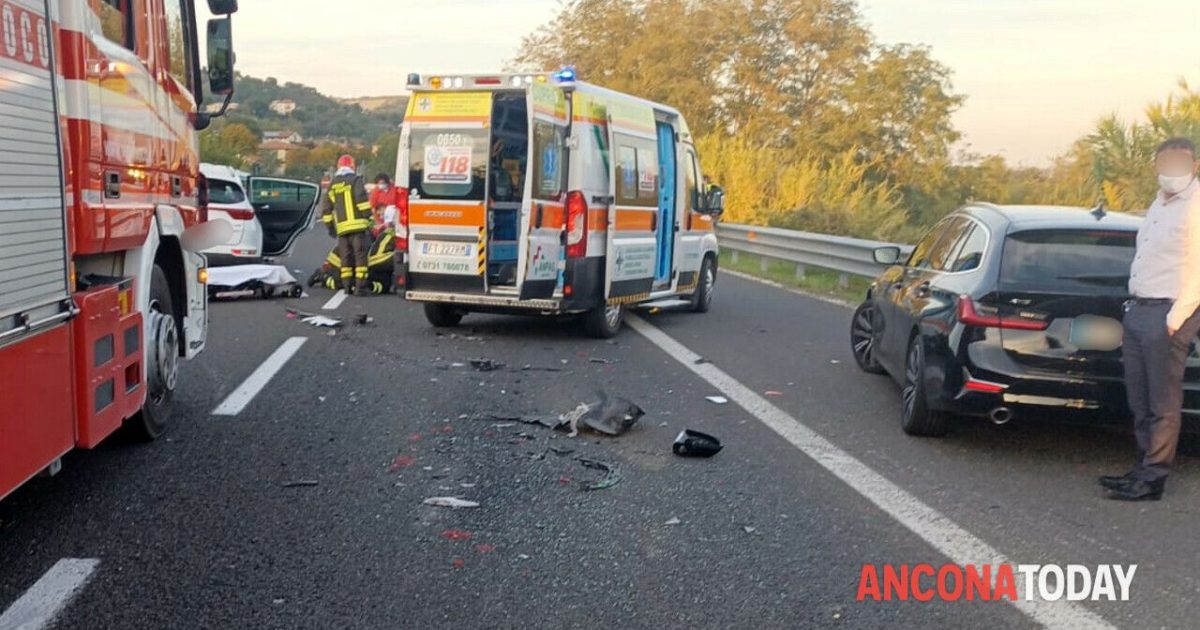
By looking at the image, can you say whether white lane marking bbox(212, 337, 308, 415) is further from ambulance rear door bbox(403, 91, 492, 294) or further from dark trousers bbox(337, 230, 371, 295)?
dark trousers bbox(337, 230, 371, 295)

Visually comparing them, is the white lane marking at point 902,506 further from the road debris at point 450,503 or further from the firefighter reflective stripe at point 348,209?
the firefighter reflective stripe at point 348,209

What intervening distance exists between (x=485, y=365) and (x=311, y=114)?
89765 mm

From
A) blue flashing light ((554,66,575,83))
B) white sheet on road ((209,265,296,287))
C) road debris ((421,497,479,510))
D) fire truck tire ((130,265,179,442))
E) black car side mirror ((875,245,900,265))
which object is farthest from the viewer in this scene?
white sheet on road ((209,265,296,287))

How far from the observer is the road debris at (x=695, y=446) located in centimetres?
636

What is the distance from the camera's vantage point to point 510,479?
19.0ft

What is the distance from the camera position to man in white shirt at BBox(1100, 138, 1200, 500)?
216 inches

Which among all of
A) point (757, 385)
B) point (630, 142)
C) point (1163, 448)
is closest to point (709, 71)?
point (630, 142)

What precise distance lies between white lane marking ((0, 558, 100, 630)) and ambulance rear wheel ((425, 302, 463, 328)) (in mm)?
7433

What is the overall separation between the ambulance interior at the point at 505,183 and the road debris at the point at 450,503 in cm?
558

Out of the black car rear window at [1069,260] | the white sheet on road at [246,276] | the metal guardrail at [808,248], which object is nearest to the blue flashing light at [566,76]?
the metal guardrail at [808,248]

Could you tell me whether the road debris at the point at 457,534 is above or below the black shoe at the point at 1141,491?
below

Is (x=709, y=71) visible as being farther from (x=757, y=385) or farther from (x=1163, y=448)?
(x=1163, y=448)

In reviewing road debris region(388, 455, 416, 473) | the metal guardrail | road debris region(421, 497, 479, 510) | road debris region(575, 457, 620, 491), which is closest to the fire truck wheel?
the metal guardrail

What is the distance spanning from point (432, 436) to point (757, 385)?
2.95 metres
